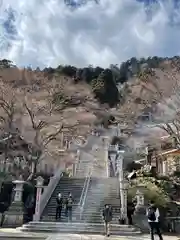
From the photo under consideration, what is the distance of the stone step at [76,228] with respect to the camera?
13.0 metres

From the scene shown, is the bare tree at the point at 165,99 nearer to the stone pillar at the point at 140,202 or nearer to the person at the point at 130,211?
the person at the point at 130,211

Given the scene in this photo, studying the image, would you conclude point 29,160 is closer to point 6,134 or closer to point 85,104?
point 6,134

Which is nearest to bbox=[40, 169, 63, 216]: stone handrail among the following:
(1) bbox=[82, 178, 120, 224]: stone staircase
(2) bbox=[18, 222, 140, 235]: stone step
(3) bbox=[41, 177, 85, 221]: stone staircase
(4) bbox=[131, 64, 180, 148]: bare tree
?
(3) bbox=[41, 177, 85, 221]: stone staircase

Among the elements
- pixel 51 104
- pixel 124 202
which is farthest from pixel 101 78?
pixel 124 202

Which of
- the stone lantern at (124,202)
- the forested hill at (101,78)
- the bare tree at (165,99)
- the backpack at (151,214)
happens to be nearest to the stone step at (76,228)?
the stone lantern at (124,202)

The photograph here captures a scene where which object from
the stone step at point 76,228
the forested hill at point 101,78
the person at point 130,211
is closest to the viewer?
the stone step at point 76,228

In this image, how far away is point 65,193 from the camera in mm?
17812

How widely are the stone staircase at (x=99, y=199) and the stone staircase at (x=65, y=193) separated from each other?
22.0 inches

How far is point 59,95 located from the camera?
24.5m

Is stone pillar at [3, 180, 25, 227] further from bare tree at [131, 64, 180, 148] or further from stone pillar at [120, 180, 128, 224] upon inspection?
bare tree at [131, 64, 180, 148]


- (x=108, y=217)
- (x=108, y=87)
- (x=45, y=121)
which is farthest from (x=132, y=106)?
(x=108, y=87)

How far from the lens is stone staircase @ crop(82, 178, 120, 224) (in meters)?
14.8

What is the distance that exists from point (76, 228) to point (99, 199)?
3.93 meters

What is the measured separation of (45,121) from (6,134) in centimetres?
365
